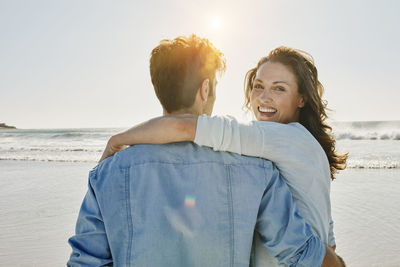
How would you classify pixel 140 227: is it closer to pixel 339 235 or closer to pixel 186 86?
pixel 186 86

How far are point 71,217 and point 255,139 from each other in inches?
192

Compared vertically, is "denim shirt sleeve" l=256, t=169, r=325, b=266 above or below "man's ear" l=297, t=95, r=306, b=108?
below

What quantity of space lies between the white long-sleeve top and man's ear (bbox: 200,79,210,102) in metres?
0.17

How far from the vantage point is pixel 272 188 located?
151cm

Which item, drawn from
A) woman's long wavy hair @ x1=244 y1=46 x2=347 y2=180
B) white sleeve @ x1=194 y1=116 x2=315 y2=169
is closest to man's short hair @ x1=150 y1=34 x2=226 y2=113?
white sleeve @ x1=194 y1=116 x2=315 y2=169

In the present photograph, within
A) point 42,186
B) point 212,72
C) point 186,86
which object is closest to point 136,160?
point 186,86

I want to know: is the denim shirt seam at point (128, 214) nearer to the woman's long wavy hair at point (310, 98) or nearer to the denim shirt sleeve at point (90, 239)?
the denim shirt sleeve at point (90, 239)

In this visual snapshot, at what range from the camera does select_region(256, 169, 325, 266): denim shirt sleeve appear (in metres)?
1.45

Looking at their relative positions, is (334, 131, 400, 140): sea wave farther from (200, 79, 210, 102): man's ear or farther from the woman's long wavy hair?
(200, 79, 210, 102): man's ear

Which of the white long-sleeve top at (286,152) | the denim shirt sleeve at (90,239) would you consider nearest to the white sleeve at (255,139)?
the white long-sleeve top at (286,152)

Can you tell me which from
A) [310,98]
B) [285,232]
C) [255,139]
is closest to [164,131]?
Result: [255,139]

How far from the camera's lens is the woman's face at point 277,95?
2.73 meters

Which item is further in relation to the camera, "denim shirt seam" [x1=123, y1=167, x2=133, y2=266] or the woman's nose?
the woman's nose

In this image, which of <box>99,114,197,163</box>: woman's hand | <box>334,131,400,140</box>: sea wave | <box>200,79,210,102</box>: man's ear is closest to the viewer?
<box>99,114,197,163</box>: woman's hand
